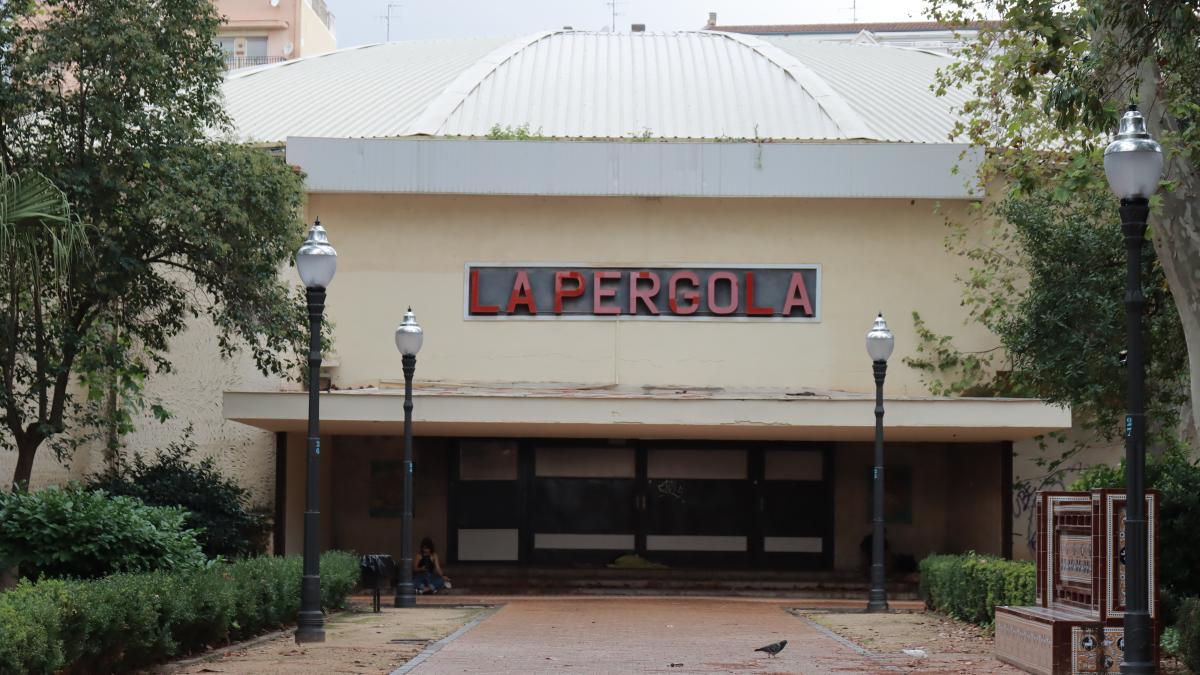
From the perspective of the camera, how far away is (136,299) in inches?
769

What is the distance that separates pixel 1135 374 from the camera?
11.0 meters

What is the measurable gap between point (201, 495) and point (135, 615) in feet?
→ 43.0

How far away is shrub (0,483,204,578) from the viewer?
14.0m

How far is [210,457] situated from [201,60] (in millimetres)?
9757

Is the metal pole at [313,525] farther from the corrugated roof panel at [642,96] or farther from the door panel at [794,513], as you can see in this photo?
the door panel at [794,513]

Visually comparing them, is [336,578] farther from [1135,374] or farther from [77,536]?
[1135,374]

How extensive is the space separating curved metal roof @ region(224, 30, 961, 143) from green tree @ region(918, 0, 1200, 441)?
8.62 ft

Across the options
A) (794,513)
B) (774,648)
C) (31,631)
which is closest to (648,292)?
(794,513)

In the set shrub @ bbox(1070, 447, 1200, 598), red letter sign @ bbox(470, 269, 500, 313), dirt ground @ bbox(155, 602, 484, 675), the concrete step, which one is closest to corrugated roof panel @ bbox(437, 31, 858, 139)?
red letter sign @ bbox(470, 269, 500, 313)

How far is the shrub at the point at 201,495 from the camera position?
2459 cm

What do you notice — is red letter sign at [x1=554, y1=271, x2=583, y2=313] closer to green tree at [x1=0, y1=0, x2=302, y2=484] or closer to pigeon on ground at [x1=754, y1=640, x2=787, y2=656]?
green tree at [x1=0, y1=0, x2=302, y2=484]

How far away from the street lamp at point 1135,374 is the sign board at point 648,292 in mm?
16751

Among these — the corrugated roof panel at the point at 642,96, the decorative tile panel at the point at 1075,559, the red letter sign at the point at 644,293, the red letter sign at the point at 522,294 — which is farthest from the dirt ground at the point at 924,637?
the corrugated roof panel at the point at 642,96

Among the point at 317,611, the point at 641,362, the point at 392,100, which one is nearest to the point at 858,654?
the point at 317,611
